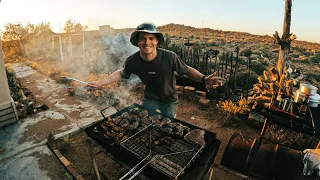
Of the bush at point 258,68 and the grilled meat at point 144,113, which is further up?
the bush at point 258,68

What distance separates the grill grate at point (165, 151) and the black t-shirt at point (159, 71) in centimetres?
116

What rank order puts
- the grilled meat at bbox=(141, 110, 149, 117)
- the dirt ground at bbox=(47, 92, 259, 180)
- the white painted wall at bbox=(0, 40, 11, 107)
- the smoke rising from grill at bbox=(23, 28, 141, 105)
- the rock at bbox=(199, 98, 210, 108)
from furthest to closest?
1. the smoke rising from grill at bbox=(23, 28, 141, 105)
2. the rock at bbox=(199, 98, 210, 108)
3. the white painted wall at bbox=(0, 40, 11, 107)
4. the dirt ground at bbox=(47, 92, 259, 180)
5. the grilled meat at bbox=(141, 110, 149, 117)

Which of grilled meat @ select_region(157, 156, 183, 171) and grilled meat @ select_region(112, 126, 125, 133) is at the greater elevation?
grilled meat @ select_region(112, 126, 125, 133)

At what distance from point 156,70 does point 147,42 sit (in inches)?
24.5

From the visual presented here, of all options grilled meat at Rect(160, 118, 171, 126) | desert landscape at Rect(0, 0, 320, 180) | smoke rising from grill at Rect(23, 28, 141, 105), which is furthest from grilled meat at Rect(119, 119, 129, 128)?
smoke rising from grill at Rect(23, 28, 141, 105)

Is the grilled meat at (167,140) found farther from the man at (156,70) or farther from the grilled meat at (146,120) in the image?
the man at (156,70)

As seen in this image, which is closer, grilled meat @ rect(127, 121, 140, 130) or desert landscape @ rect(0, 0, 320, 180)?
desert landscape @ rect(0, 0, 320, 180)

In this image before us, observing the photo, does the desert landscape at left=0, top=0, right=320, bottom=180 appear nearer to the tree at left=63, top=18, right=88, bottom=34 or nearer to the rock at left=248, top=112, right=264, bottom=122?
the rock at left=248, top=112, right=264, bottom=122

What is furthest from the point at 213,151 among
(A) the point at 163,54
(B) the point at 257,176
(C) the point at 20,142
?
(C) the point at 20,142

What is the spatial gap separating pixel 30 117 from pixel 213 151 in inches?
271

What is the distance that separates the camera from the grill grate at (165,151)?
98.8 inches

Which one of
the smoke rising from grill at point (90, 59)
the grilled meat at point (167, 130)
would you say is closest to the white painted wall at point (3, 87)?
the smoke rising from grill at point (90, 59)

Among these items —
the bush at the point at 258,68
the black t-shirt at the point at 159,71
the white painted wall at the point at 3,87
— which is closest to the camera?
the black t-shirt at the point at 159,71

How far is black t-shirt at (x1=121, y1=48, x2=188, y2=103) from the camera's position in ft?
13.4
